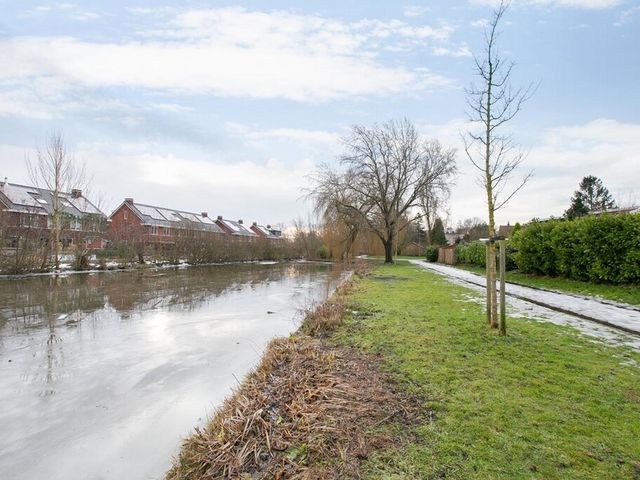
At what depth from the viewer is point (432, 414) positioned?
10.9 feet

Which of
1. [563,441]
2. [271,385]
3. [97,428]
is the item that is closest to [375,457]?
[563,441]

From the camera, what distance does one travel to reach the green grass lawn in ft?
8.42

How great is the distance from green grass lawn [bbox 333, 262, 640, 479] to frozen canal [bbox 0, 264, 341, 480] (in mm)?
2061

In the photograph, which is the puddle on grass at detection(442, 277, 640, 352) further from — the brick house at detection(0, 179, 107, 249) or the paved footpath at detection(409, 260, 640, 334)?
the brick house at detection(0, 179, 107, 249)

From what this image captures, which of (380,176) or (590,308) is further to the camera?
(380,176)

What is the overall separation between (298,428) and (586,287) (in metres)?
11.1

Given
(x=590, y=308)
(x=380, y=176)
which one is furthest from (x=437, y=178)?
(x=590, y=308)

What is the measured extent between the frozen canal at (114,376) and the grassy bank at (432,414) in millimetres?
625

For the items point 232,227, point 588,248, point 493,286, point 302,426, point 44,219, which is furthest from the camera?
point 232,227

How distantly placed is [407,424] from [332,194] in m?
27.8

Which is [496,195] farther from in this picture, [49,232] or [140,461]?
[49,232]

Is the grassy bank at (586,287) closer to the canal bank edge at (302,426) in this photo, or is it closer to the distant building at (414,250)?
the canal bank edge at (302,426)

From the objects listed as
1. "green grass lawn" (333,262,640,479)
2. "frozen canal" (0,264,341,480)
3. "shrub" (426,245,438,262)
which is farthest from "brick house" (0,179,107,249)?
"shrub" (426,245,438,262)

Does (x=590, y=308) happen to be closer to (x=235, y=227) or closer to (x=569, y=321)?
(x=569, y=321)
